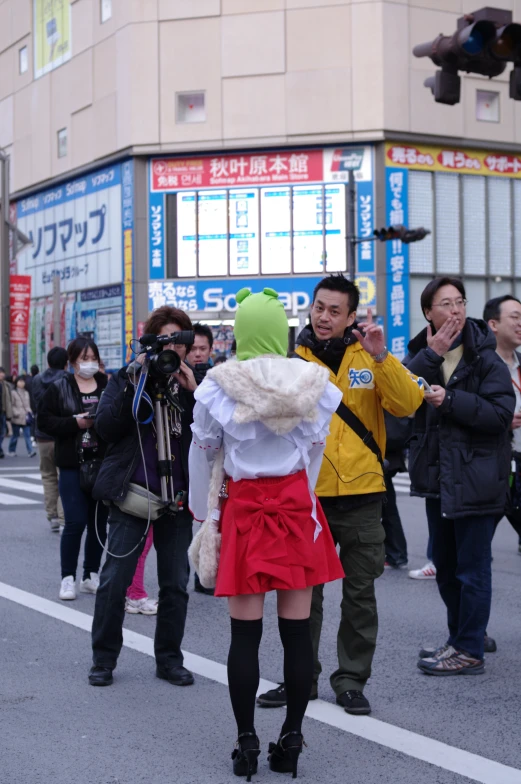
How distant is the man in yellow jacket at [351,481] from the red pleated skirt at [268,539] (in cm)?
75

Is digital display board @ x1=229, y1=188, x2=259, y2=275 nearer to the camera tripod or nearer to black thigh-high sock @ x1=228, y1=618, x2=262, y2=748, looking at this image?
the camera tripod

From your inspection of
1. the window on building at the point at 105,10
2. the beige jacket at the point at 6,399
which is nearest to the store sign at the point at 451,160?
the window on building at the point at 105,10

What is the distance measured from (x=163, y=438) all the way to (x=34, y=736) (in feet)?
5.29

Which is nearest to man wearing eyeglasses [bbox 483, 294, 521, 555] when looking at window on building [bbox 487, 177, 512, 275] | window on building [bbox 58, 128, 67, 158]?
window on building [bbox 487, 177, 512, 275]

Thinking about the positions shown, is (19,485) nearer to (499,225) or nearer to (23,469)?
(23,469)

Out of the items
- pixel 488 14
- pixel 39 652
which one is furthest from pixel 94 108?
pixel 39 652

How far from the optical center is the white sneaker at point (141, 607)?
7.47m

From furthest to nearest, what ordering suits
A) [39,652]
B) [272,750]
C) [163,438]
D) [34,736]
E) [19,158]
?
[19,158] → [39,652] → [163,438] → [34,736] → [272,750]

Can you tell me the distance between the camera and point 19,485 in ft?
55.2

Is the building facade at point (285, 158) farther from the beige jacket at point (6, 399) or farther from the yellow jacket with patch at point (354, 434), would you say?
the yellow jacket with patch at point (354, 434)

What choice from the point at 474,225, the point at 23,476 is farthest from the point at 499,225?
the point at 23,476

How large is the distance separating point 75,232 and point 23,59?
27.0 feet

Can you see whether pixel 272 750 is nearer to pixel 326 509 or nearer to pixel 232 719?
pixel 232 719

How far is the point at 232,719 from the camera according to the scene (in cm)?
496
